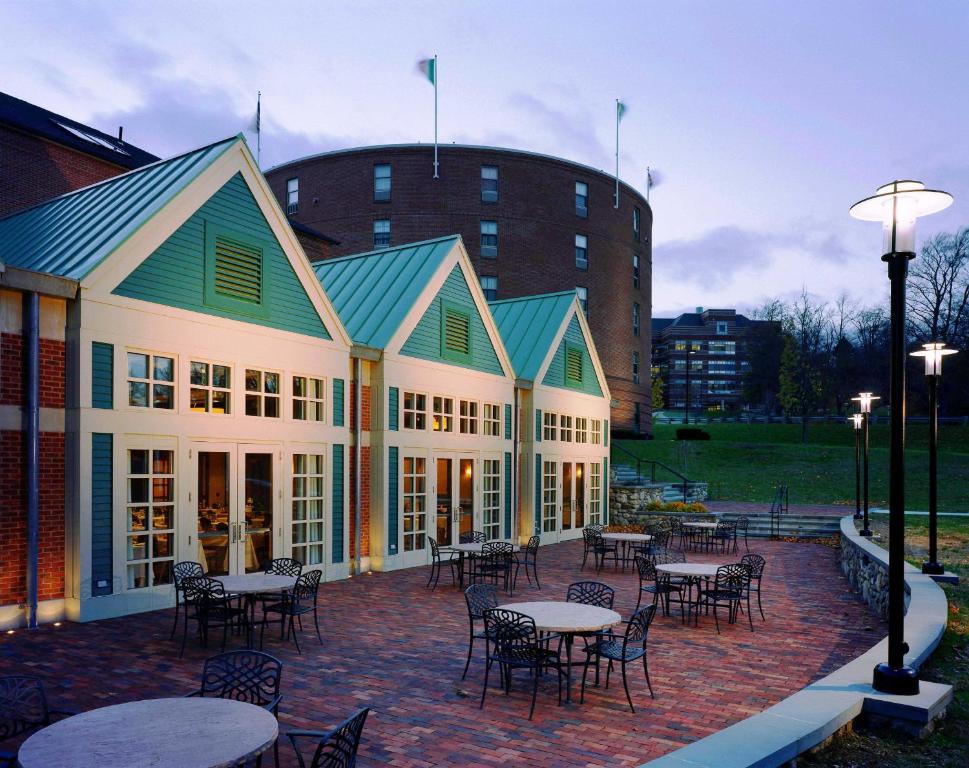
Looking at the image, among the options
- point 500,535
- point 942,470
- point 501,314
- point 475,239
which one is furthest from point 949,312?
point 500,535

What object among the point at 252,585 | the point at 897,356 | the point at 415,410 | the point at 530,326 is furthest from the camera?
the point at 530,326

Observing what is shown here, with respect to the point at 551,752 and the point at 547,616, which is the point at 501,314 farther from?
the point at 551,752

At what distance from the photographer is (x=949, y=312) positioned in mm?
54375

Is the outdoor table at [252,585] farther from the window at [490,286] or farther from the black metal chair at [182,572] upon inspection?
the window at [490,286]

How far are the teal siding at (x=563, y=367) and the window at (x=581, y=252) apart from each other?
672 inches

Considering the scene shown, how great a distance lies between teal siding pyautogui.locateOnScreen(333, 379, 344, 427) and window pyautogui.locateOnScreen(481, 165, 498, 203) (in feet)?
87.2

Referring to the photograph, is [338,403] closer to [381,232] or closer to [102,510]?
[102,510]

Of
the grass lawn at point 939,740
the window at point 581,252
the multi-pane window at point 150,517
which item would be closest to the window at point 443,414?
the multi-pane window at point 150,517

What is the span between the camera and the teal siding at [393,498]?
16.2 metres

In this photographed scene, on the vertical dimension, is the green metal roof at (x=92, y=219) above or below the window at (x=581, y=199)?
below

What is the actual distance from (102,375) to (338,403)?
508 centimetres

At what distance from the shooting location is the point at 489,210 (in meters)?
40.0

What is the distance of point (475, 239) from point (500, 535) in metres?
22.4

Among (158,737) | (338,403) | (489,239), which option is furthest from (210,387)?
(489,239)
